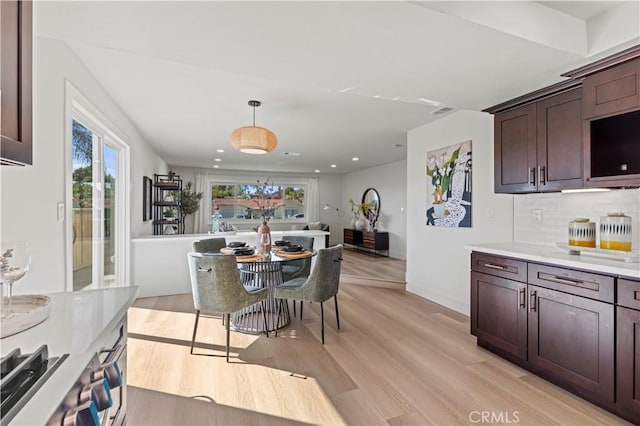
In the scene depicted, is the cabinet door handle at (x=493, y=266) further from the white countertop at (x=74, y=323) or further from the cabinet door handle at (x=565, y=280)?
the white countertop at (x=74, y=323)

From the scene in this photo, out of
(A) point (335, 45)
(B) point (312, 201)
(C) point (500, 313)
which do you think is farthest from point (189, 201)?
(C) point (500, 313)

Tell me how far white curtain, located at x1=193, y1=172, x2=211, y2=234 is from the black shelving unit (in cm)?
239

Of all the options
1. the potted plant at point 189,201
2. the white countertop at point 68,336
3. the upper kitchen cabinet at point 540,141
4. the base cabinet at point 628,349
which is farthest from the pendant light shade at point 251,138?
the potted plant at point 189,201

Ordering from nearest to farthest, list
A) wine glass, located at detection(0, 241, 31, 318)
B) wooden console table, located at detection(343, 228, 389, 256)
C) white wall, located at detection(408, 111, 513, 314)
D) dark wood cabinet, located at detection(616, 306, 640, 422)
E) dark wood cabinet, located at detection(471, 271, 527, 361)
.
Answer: wine glass, located at detection(0, 241, 31, 318), dark wood cabinet, located at detection(616, 306, 640, 422), dark wood cabinet, located at detection(471, 271, 527, 361), white wall, located at detection(408, 111, 513, 314), wooden console table, located at detection(343, 228, 389, 256)

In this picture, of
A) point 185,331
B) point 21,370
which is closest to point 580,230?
point 21,370

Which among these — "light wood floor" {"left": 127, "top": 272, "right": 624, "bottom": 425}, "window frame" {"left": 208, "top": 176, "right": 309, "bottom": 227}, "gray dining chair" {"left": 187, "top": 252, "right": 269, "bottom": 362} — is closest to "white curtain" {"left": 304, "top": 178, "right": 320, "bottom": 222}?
"window frame" {"left": 208, "top": 176, "right": 309, "bottom": 227}

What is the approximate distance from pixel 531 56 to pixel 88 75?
349 centimetres

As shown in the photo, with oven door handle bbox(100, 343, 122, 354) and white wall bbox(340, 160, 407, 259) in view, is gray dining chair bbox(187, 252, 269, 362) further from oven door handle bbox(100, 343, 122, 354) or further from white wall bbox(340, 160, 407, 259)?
white wall bbox(340, 160, 407, 259)

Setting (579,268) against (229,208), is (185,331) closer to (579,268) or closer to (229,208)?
(579,268)

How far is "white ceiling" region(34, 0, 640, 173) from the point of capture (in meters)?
1.58

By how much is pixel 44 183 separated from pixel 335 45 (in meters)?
1.97

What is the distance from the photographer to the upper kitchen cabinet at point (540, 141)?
233 cm

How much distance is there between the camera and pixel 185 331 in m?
3.17

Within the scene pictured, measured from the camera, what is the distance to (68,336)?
878 mm
